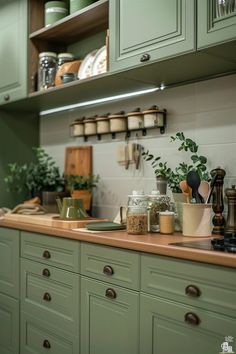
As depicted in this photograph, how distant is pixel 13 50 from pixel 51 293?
1616 mm

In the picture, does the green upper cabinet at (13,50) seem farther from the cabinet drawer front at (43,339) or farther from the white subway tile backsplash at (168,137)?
the cabinet drawer front at (43,339)

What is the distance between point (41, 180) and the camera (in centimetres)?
287

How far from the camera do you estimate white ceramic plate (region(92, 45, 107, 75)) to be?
7.78ft

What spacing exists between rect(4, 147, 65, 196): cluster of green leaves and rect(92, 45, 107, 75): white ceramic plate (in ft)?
2.53

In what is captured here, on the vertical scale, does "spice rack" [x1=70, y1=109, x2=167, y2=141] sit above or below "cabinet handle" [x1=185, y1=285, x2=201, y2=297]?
above

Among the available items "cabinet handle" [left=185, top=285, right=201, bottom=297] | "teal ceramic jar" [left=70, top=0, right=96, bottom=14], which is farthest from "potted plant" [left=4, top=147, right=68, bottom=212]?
"cabinet handle" [left=185, top=285, right=201, bottom=297]

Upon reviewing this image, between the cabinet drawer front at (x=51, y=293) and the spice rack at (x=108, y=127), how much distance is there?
0.88 metres

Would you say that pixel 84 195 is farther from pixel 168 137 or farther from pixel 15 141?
pixel 15 141

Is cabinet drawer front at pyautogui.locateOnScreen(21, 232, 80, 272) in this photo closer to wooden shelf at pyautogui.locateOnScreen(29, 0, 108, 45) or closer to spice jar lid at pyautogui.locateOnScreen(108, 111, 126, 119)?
spice jar lid at pyautogui.locateOnScreen(108, 111, 126, 119)

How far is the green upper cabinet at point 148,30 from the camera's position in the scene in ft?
5.89

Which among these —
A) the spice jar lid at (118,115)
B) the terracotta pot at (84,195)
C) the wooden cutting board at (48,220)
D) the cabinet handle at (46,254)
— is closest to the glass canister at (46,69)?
the spice jar lid at (118,115)

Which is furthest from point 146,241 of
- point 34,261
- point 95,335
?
point 34,261

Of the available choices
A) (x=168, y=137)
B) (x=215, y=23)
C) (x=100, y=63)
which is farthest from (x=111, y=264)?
(x=100, y=63)

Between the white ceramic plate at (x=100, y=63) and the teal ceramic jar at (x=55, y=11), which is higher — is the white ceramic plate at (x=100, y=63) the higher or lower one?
the lower one
